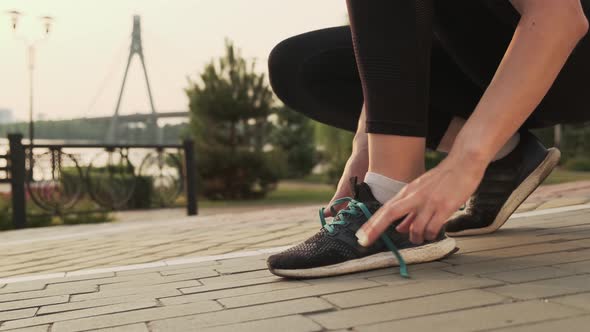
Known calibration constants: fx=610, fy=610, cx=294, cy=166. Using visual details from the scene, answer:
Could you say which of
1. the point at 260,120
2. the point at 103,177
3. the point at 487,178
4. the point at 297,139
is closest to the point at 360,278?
the point at 487,178

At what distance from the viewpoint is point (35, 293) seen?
1.30 metres

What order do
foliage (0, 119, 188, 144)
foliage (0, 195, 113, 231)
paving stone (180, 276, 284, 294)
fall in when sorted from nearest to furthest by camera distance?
1. paving stone (180, 276, 284, 294)
2. foliage (0, 195, 113, 231)
3. foliage (0, 119, 188, 144)

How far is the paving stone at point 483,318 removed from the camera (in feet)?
2.38

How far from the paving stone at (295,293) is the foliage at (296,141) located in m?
23.3

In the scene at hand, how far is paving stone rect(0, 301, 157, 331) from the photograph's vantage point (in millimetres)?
982

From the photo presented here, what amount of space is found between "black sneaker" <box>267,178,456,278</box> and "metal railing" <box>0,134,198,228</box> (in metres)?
6.07

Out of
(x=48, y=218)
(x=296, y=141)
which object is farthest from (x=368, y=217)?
(x=296, y=141)

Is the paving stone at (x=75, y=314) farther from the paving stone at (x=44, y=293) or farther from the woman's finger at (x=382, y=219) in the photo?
the woman's finger at (x=382, y=219)

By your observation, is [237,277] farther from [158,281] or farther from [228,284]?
[158,281]

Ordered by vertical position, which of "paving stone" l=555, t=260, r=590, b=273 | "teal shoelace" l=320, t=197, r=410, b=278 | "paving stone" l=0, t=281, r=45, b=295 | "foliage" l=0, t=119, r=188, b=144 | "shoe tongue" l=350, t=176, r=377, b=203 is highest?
"foliage" l=0, t=119, r=188, b=144

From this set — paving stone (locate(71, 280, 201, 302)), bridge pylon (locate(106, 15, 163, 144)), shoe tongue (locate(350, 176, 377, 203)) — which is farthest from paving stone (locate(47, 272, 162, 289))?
bridge pylon (locate(106, 15, 163, 144))

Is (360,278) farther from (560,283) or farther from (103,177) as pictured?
(103,177)

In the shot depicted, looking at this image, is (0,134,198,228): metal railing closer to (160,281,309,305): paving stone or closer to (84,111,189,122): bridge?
(160,281,309,305): paving stone

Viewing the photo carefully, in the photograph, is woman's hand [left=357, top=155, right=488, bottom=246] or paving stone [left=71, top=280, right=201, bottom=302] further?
paving stone [left=71, top=280, right=201, bottom=302]
